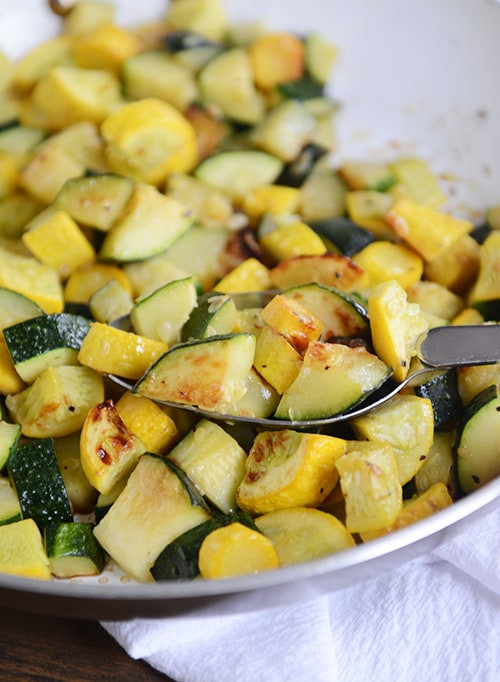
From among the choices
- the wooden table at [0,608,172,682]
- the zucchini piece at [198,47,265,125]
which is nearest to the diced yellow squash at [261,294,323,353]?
the wooden table at [0,608,172,682]

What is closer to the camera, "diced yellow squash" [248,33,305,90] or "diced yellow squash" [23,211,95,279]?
"diced yellow squash" [23,211,95,279]

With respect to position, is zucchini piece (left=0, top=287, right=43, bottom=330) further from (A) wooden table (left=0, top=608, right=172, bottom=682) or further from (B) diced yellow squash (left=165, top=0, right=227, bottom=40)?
(B) diced yellow squash (left=165, top=0, right=227, bottom=40)

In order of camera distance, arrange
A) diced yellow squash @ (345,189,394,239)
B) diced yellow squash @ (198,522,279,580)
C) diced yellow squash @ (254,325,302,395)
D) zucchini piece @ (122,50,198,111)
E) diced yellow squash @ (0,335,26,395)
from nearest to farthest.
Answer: diced yellow squash @ (198,522,279,580)
diced yellow squash @ (254,325,302,395)
diced yellow squash @ (0,335,26,395)
diced yellow squash @ (345,189,394,239)
zucchini piece @ (122,50,198,111)

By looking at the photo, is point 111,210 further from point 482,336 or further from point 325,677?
point 325,677

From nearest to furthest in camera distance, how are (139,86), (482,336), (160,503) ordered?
(160,503)
(482,336)
(139,86)

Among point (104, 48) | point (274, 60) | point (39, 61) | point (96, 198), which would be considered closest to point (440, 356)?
point (96, 198)

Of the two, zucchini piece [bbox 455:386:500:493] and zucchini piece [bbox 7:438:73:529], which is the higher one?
zucchini piece [bbox 455:386:500:493]

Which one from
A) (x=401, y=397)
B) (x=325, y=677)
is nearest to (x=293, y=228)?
(x=401, y=397)
